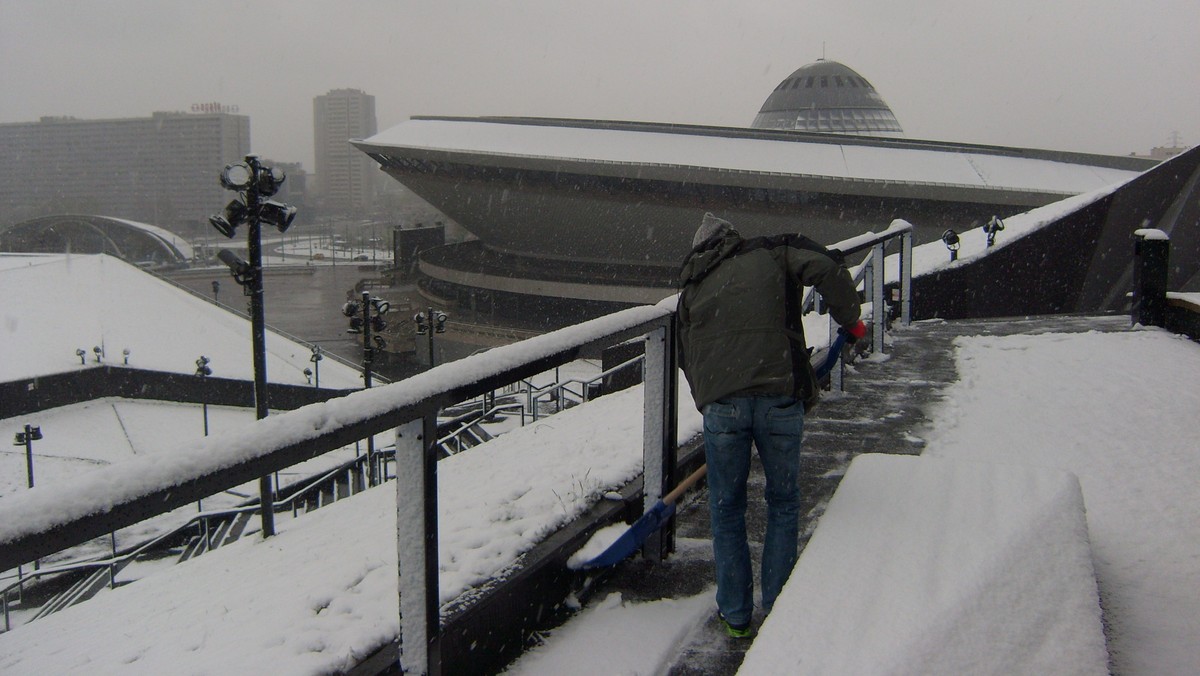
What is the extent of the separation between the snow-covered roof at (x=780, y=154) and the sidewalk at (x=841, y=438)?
3505 centimetres

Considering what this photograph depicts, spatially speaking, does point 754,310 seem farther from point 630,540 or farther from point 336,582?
point 336,582

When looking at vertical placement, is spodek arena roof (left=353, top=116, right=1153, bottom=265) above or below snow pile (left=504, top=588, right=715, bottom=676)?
above

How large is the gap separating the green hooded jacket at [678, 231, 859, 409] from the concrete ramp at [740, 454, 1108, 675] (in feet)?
1.52

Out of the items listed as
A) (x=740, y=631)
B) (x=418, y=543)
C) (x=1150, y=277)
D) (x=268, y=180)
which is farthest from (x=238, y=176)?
(x=418, y=543)

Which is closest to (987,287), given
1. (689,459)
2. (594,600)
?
(689,459)

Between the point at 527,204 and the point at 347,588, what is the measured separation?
46232 mm

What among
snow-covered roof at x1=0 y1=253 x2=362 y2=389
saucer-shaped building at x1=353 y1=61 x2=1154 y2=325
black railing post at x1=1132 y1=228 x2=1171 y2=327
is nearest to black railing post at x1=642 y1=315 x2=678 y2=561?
black railing post at x1=1132 y1=228 x2=1171 y2=327

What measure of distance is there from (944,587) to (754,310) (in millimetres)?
1178

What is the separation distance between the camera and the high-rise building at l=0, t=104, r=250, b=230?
16712 centimetres

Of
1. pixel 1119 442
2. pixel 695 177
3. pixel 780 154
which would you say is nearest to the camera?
pixel 1119 442

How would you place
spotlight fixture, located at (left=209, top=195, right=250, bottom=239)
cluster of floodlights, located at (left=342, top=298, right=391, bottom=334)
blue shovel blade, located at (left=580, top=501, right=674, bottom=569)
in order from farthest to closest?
cluster of floodlights, located at (left=342, top=298, right=391, bottom=334), spotlight fixture, located at (left=209, top=195, right=250, bottom=239), blue shovel blade, located at (left=580, top=501, right=674, bottom=569)

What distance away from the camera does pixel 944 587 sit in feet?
7.32

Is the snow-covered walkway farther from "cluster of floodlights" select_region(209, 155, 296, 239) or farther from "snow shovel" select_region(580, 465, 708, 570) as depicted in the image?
"cluster of floodlights" select_region(209, 155, 296, 239)

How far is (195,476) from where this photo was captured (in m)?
1.63
